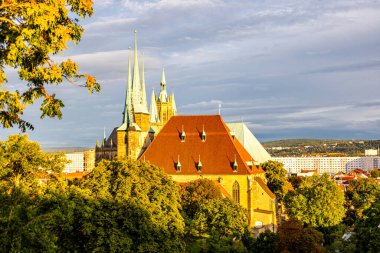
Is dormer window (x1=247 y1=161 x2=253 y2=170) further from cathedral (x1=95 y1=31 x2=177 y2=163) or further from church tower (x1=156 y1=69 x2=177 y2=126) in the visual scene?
church tower (x1=156 y1=69 x2=177 y2=126)

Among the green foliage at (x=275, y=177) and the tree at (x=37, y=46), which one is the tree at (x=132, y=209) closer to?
the tree at (x=37, y=46)

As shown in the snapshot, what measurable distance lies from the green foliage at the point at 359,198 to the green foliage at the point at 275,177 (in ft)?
26.8

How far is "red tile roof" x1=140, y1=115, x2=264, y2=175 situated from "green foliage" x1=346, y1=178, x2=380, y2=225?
11.3 meters

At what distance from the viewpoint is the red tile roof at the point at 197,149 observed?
61.7 metres

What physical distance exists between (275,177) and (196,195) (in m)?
24.2

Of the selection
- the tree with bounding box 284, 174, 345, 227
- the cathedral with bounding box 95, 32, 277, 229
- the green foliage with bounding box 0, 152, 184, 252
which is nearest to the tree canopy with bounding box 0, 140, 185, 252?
the green foliage with bounding box 0, 152, 184, 252

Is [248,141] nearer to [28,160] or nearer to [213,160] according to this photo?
[213,160]

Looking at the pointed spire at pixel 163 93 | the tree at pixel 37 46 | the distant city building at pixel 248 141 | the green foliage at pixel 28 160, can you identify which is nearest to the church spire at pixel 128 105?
the distant city building at pixel 248 141

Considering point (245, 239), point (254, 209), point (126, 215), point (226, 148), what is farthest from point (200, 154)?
point (126, 215)

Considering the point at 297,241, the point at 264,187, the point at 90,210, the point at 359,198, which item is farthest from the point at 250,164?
the point at 90,210

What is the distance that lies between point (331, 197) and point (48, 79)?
43.7 meters

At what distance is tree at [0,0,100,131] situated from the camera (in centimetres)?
1282

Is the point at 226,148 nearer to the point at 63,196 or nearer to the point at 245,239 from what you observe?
the point at 245,239

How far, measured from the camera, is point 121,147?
73.6 meters
